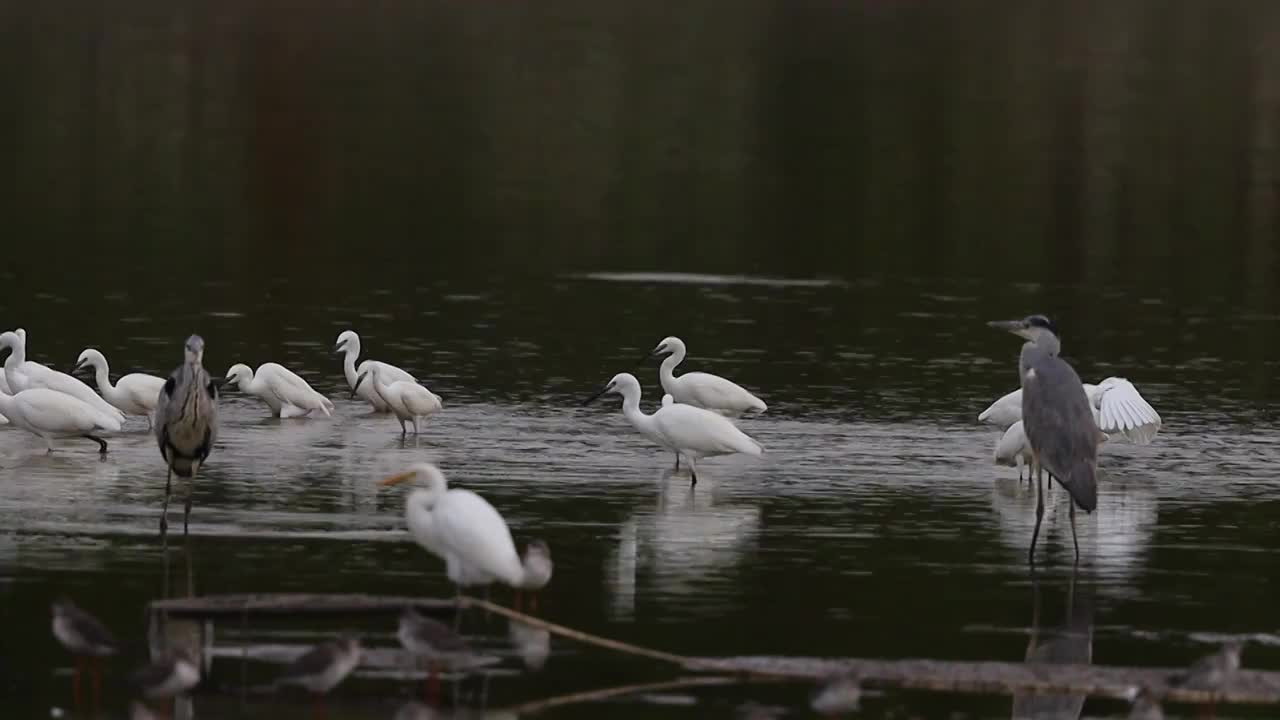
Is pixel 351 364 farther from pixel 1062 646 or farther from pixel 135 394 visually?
pixel 1062 646

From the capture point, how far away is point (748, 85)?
223 feet

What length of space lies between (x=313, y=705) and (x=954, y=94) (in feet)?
178

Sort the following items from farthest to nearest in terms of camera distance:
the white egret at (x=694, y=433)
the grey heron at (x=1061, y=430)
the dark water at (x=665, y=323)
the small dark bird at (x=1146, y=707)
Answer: the white egret at (x=694, y=433), the grey heron at (x=1061, y=430), the dark water at (x=665, y=323), the small dark bird at (x=1146, y=707)

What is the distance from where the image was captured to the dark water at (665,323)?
16.4 metres

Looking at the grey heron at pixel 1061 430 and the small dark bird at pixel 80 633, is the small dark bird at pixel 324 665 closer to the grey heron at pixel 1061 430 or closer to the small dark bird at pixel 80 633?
the small dark bird at pixel 80 633

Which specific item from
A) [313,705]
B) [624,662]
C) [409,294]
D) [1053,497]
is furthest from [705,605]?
[409,294]

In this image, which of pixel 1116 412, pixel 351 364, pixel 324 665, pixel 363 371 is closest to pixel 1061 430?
pixel 1116 412

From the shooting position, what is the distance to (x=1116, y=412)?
21.4 m

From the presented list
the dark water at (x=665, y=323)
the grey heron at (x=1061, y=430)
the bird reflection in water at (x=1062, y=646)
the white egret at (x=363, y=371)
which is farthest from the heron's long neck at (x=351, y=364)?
the bird reflection in water at (x=1062, y=646)

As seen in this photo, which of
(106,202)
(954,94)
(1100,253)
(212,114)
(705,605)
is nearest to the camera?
(705,605)

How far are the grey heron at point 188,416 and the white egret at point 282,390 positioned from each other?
4.61 meters

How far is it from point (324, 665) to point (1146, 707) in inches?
155

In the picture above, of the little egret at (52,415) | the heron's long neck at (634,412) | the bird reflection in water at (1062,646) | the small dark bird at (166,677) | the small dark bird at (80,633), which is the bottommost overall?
the bird reflection in water at (1062,646)

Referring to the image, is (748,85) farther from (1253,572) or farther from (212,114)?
(1253,572)
